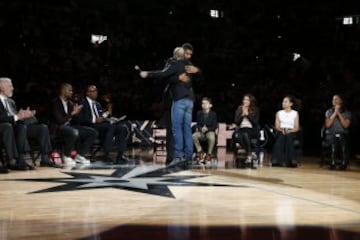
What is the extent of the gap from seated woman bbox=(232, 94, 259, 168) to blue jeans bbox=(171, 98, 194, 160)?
3.11 feet

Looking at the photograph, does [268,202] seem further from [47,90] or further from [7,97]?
[47,90]

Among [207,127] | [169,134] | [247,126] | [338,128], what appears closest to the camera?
[169,134]

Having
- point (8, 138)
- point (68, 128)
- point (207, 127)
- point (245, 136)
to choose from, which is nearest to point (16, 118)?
point (8, 138)

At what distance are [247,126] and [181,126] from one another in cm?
119

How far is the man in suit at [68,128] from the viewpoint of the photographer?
6.13 meters

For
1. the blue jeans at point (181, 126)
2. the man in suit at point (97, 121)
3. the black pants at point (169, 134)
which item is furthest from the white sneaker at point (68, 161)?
the blue jeans at point (181, 126)

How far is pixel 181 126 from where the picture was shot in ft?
19.5

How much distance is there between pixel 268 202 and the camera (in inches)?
136

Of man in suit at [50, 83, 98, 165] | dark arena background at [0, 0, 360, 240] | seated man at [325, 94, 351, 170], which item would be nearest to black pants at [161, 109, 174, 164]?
man in suit at [50, 83, 98, 165]

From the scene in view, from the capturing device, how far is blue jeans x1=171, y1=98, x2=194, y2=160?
231 inches

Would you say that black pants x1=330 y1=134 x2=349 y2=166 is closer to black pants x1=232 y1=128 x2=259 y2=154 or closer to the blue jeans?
black pants x1=232 y1=128 x2=259 y2=154

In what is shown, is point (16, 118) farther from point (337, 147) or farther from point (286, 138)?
point (337, 147)

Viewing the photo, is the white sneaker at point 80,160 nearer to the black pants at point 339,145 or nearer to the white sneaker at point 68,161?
the white sneaker at point 68,161

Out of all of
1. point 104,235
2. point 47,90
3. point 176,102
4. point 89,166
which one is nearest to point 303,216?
point 104,235
